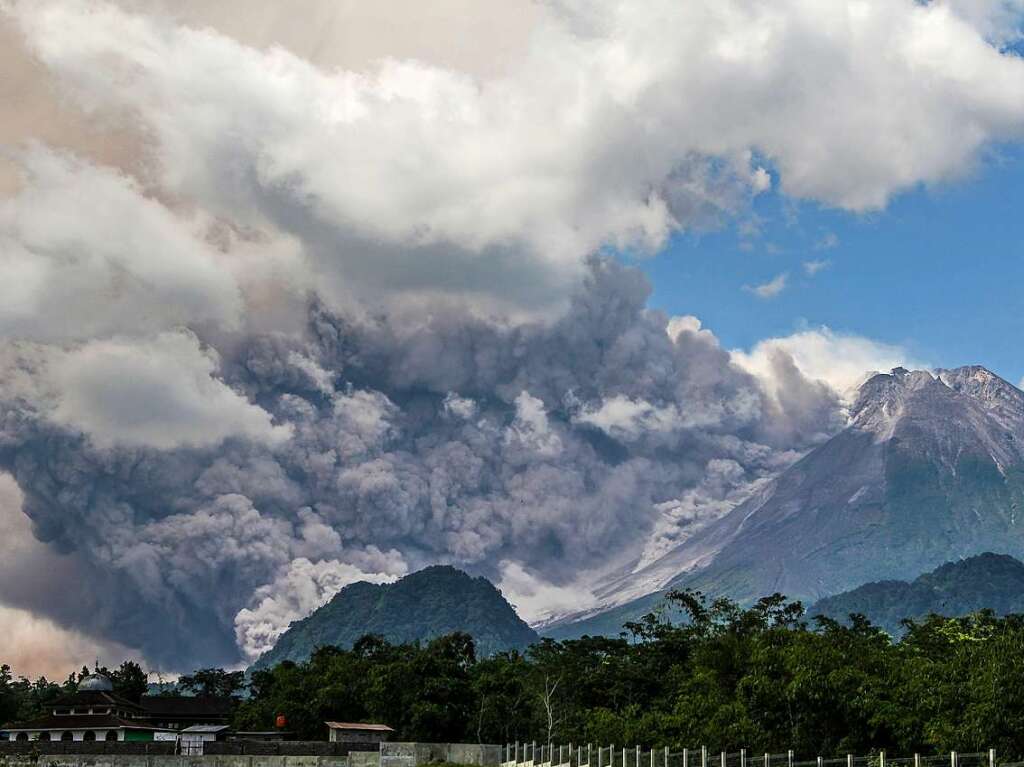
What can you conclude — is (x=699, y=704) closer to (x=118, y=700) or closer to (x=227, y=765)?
(x=227, y=765)

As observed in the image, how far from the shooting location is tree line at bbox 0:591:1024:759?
6825cm

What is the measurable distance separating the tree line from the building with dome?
13221mm

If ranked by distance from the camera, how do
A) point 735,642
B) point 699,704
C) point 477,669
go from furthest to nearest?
point 477,669 < point 735,642 < point 699,704

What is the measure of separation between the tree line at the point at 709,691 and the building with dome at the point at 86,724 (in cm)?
1322

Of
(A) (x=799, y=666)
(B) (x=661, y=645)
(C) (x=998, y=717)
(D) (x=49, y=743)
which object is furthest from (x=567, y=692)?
(C) (x=998, y=717)

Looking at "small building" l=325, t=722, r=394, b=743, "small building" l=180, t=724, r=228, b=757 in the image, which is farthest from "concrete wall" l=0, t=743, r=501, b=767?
"small building" l=325, t=722, r=394, b=743

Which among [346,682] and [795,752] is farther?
[346,682]

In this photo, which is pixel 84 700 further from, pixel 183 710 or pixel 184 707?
pixel 184 707

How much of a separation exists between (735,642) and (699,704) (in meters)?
18.2

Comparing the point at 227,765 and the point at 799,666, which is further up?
the point at 799,666

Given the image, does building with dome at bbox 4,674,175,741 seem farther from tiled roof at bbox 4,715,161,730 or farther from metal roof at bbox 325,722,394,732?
metal roof at bbox 325,722,394,732

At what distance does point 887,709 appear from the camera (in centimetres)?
7250

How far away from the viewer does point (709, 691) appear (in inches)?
3725

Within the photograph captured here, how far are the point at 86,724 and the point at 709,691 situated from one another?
265 feet
